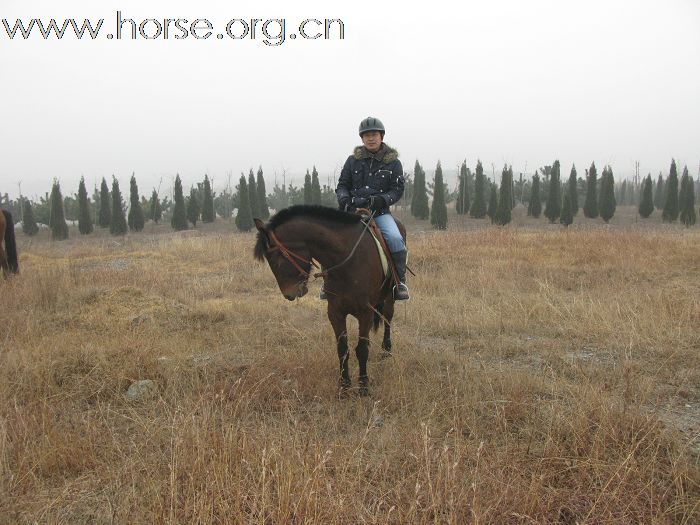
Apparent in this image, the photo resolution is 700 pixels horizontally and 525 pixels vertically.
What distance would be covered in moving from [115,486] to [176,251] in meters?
15.4

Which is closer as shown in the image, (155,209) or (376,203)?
(376,203)

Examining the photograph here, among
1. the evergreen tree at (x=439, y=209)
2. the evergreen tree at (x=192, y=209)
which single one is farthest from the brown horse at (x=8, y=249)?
the evergreen tree at (x=439, y=209)

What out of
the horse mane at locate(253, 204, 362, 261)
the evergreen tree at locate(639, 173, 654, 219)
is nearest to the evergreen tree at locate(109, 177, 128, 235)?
the horse mane at locate(253, 204, 362, 261)

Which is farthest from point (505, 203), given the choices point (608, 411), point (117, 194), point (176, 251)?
point (608, 411)

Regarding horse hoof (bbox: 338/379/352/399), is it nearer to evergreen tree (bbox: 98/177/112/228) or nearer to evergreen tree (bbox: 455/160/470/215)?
evergreen tree (bbox: 98/177/112/228)

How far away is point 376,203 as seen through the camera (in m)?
4.77

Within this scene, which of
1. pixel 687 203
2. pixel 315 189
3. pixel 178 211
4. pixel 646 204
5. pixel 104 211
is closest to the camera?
pixel 687 203

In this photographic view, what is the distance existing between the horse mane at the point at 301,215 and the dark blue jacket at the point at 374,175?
2.07ft

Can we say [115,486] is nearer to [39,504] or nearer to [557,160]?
[39,504]

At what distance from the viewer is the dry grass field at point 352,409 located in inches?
87.7

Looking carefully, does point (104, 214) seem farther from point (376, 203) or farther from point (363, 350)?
point (363, 350)

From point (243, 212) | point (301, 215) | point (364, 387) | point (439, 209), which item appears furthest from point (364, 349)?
point (243, 212)

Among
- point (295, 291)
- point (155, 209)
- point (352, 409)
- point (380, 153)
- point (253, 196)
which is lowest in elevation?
point (352, 409)

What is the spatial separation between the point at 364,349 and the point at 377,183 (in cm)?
193
